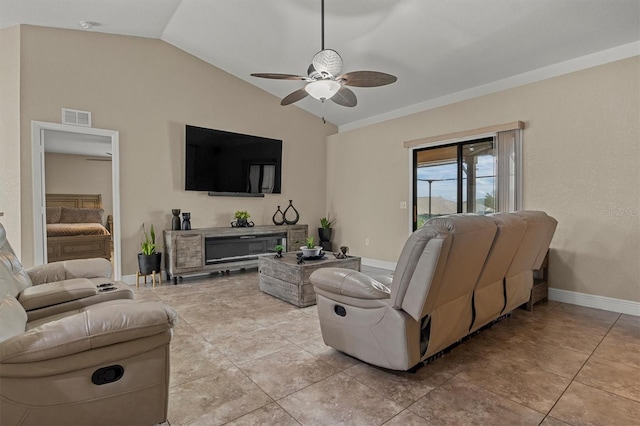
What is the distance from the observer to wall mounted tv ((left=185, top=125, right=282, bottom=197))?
5.24m

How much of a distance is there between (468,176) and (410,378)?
359 cm

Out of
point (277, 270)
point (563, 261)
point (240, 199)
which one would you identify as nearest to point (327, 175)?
point (240, 199)

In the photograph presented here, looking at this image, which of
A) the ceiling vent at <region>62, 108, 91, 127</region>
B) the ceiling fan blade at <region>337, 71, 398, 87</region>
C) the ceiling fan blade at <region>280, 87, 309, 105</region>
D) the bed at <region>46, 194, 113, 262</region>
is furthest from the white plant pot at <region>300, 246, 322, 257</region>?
the bed at <region>46, 194, 113, 262</region>

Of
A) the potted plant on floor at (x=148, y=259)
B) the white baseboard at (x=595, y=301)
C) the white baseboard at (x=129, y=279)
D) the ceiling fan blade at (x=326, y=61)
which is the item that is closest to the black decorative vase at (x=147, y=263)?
the potted plant on floor at (x=148, y=259)

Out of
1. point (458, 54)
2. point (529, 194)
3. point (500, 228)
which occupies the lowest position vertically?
point (500, 228)

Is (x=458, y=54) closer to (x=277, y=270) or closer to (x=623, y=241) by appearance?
(x=623, y=241)

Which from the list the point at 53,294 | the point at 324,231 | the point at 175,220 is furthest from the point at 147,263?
the point at 324,231

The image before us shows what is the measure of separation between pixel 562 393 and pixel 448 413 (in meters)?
0.79

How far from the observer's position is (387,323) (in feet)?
6.58

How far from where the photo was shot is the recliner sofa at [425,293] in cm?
188

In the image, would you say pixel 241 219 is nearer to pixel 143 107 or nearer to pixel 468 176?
pixel 143 107

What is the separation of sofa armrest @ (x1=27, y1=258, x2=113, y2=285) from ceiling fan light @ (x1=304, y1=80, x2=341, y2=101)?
8.19ft

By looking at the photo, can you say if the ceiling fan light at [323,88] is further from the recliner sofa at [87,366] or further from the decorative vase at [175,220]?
the decorative vase at [175,220]

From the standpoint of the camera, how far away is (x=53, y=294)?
2.11 metres
